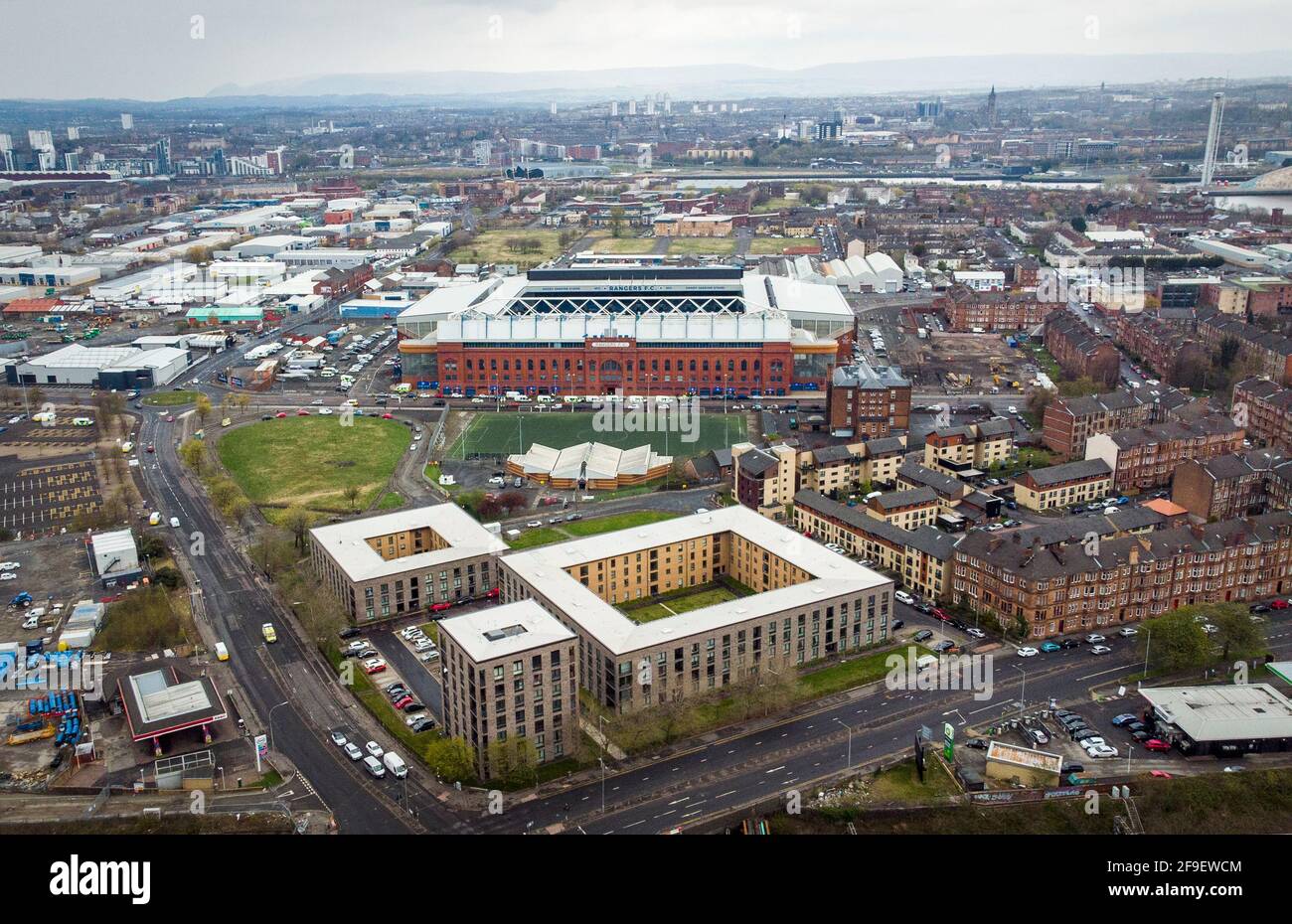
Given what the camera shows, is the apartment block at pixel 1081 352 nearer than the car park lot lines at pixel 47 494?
No

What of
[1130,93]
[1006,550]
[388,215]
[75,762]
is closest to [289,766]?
[75,762]

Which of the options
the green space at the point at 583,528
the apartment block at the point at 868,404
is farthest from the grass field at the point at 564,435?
the green space at the point at 583,528

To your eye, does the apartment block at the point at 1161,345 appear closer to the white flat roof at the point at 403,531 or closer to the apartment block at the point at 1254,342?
the apartment block at the point at 1254,342

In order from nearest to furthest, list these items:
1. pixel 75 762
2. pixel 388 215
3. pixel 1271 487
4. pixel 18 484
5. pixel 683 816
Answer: pixel 683 816
pixel 75 762
pixel 1271 487
pixel 18 484
pixel 388 215

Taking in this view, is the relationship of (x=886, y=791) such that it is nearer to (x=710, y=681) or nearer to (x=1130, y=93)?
(x=710, y=681)

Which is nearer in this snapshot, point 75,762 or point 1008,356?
point 75,762

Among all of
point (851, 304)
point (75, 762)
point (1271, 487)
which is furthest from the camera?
point (851, 304)

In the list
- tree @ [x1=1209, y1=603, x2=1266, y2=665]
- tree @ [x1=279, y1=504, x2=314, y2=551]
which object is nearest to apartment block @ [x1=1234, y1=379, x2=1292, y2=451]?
tree @ [x1=1209, y1=603, x2=1266, y2=665]

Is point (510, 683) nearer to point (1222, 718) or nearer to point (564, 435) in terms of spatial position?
point (1222, 718)
